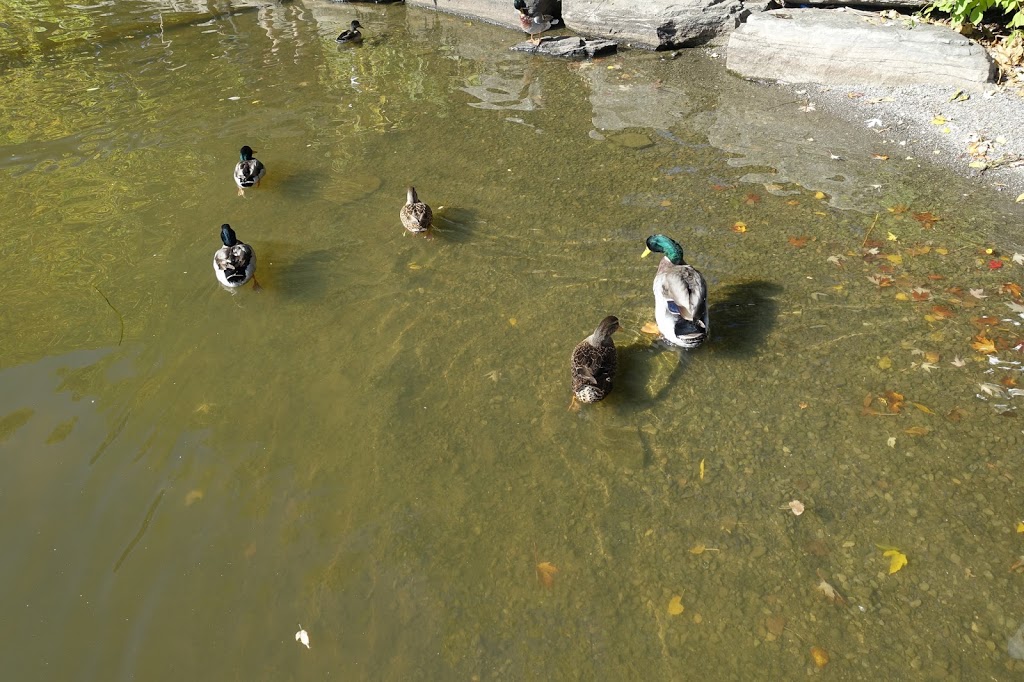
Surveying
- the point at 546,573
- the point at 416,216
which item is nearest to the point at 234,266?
the point at 416,216

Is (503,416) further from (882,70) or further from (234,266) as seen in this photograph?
(882,70)

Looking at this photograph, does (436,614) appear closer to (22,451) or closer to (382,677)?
(382,677)

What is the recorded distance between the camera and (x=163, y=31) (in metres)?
12.3

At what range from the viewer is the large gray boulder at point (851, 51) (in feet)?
24.9

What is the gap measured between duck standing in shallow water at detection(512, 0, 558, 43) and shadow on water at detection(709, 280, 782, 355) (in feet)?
25.3

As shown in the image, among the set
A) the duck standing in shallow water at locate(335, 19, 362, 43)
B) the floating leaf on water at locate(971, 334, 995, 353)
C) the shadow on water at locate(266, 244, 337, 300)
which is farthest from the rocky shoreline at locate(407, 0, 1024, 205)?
the shadow on water at locate(266, 244, 337, 300)

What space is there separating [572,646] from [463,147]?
6.19 meters

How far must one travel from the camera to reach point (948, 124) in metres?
7.21

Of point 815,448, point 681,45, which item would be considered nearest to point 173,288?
point 815,448

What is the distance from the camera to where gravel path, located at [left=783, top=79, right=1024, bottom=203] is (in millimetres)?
6551

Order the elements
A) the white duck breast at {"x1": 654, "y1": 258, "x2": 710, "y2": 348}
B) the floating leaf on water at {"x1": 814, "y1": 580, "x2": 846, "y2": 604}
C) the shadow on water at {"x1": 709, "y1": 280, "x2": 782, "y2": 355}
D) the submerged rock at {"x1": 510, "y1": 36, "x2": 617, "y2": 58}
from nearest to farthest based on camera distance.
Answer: the floating leaf on water at {"x1": 814, "y1": 580, "x2": 846, "y2": 604} < the white duck breast at {"x1": 654, "y1": 258, "x2": 710, "y2": 348} < the shadow on water at {"x1": 709, "y1": 280, "x2": 782, "y2": 355} < the submerged rock at {"x1": 510, "y1": 36, "x2": 617, "y2": 58}

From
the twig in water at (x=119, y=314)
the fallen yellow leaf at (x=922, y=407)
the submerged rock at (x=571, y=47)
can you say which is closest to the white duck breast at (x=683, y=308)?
the fallen yellow leaf at (x=922, y=407)

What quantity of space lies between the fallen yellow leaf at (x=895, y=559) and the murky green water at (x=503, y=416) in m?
0.03

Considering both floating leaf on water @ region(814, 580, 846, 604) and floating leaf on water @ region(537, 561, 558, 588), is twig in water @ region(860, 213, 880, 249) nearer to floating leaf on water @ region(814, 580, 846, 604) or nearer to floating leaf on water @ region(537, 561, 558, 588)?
floating leaf on water @ region(814, 580, 846, 604)
